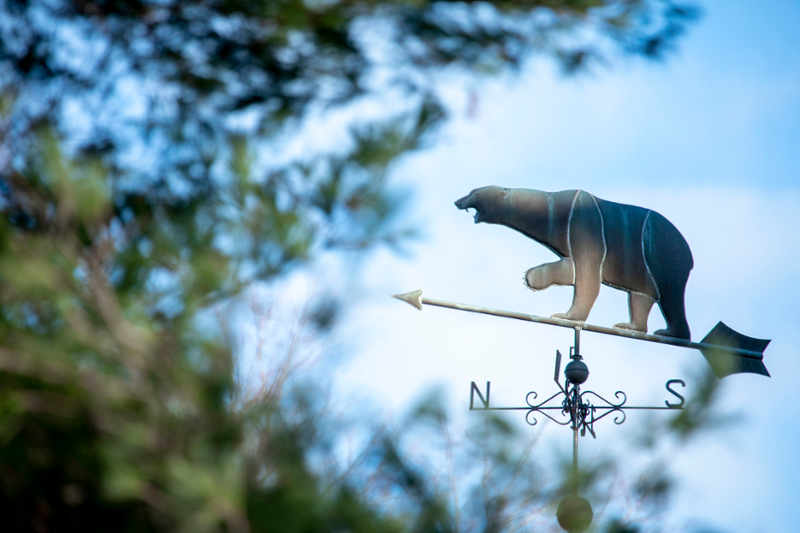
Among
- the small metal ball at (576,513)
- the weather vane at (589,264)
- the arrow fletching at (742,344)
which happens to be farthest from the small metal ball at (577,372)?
the small metal ball at (576,513)

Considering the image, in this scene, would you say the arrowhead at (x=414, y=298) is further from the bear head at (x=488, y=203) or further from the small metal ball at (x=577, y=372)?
the small metal ball at (x=577, y=372)

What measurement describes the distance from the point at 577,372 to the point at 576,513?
106 centimetres

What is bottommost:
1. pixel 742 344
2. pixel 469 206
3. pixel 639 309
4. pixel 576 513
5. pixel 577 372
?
pixel 742 344

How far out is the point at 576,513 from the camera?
1.85 metres

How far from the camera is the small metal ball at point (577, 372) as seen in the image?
9.44 feet

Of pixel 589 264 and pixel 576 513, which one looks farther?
pixel 589 264

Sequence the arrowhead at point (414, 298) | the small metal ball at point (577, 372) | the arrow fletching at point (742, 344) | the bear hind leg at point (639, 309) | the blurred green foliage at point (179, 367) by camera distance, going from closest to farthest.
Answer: the blurred green foliage at point (179, 367) < the arrowhead at point (414, 298) < the small metal ball at point (577, 372) < the bear hind leg at point (639, 309) < the arrow fletching at point (742, 344)

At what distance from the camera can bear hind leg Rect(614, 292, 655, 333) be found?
3.08 meters

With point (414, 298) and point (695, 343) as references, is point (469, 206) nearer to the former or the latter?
point (414, 298)

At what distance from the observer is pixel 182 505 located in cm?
142

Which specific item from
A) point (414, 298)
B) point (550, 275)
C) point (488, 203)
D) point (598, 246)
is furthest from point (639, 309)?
point (414, 298)

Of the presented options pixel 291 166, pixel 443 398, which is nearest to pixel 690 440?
pixel 443 398

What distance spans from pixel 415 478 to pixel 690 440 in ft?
1.86

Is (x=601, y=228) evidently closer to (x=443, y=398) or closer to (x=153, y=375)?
(x=443, y=398)
